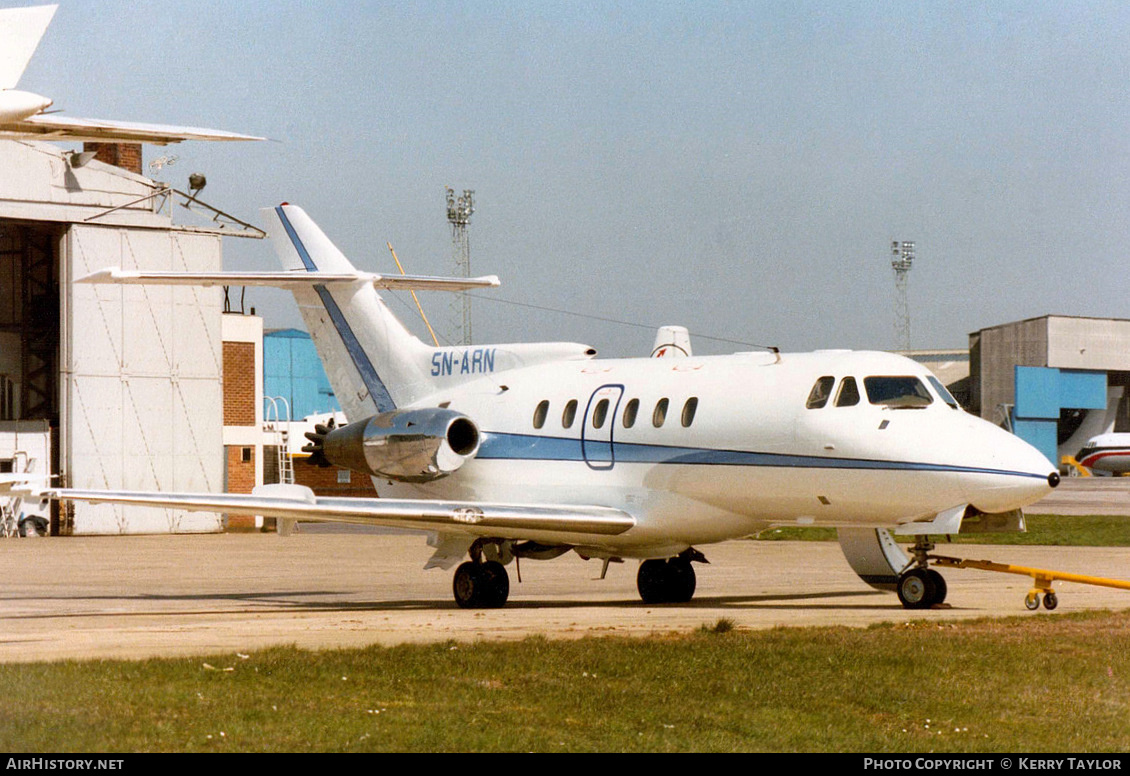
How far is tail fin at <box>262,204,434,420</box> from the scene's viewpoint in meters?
23.0

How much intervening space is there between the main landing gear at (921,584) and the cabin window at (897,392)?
162cm

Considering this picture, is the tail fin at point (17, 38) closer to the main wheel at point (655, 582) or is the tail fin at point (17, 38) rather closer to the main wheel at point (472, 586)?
the main wheel at point (472, 586)

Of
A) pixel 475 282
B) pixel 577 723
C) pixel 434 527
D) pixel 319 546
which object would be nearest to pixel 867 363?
pixel 434 527

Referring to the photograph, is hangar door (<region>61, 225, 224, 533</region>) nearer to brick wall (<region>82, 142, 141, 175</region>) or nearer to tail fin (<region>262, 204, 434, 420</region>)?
brick wall (<region>82, 142, 141, 175</region>)

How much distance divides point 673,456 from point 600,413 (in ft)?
4.83

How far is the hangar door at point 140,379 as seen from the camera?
4369cm

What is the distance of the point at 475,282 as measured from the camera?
23859mm

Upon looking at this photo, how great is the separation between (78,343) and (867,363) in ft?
103

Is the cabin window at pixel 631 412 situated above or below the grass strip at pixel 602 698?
above

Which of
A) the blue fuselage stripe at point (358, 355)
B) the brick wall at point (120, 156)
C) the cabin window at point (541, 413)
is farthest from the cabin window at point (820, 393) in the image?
the brick wall at point (120, 156)

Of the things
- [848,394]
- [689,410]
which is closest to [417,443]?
[689,410]

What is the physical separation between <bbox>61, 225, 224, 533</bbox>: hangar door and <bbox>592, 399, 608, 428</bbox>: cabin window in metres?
27.6

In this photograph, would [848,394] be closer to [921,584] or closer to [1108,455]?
[921,584]

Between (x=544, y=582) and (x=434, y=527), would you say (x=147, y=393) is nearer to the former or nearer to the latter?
(x=544, y=582)
